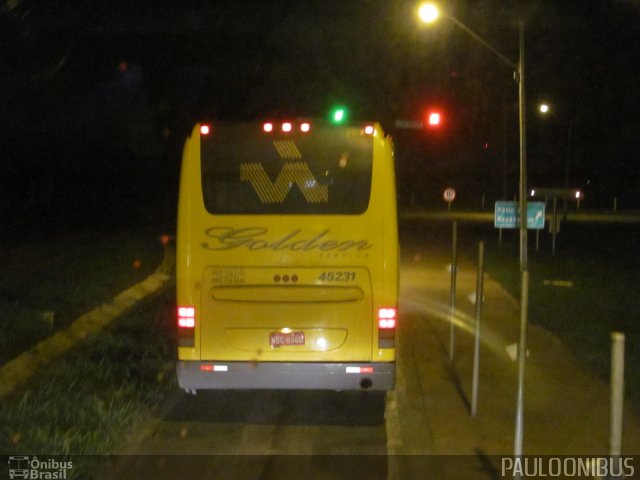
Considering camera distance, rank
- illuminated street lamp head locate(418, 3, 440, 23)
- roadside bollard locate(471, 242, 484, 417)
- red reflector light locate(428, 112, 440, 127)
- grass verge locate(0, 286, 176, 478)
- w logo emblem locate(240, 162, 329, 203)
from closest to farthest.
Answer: grass verge locate(0, 286, 176, 478)
w logo emblem locate(240, 162, 329, 203)
roadside bollard locate(471, 242, 484, 417)
illuminated street lamp head locate(418, 3, 440, 23)
red reflector light locate(428, 112, 440, 127)

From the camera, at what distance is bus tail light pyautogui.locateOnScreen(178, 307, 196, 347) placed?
877cm

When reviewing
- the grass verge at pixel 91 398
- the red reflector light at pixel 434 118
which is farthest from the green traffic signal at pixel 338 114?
the red reflector light at pixel 434 118

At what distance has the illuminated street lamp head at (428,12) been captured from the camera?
1477 cm

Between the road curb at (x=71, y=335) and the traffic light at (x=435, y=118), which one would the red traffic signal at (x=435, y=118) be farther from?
the road curb at (x=71, y=335)

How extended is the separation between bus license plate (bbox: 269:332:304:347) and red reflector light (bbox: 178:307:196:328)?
2.59 feet

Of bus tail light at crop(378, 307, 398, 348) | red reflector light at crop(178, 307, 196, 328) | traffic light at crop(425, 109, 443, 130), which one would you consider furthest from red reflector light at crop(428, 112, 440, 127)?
red reflector light at crop(178, 307, 196, 328)

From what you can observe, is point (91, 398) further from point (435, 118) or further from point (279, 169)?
point (435, 118)

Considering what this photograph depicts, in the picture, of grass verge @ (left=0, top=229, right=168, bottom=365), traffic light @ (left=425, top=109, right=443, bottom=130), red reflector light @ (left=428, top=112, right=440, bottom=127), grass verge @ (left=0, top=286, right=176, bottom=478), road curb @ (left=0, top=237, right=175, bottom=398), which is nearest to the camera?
grass verge @ (left=0, top=286, right=176, bottom=478)

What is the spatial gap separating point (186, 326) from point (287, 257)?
1.24 meters

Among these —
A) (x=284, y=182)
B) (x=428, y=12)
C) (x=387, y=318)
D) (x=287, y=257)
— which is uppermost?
(x=428, y=12)

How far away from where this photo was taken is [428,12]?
48.6 ft

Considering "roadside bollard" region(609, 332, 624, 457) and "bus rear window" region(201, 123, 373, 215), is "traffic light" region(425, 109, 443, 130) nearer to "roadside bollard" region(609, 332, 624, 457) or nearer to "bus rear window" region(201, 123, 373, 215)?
"bus rear window" region(201, 123, 373, 215)

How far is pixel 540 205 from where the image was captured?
15.7 metres

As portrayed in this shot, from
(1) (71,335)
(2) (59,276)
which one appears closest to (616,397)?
(1) (71,335)
